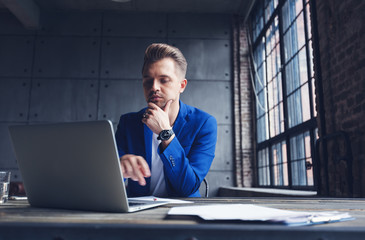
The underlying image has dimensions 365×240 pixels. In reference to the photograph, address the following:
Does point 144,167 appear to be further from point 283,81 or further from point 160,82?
point 283,81

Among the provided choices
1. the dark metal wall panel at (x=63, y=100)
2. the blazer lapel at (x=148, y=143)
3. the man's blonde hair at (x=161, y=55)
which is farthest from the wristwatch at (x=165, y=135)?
the dark metal wall panel at (x=63, y=100)

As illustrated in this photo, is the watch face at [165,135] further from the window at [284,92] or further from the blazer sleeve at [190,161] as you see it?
the window at [284,92]

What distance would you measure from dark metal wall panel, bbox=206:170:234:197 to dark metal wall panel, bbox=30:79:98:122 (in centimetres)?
272

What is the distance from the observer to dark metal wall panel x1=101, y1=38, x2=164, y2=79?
6723 mm

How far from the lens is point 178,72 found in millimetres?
1891

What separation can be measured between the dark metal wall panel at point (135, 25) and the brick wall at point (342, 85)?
412 cm

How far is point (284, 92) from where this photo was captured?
15.8ft

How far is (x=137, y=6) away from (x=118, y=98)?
1.98m

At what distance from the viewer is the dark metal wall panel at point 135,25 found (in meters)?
6.85

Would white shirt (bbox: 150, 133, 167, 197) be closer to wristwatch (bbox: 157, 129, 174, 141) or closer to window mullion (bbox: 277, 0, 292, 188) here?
wristwatch (bbox: 157, 129, 174, 141)

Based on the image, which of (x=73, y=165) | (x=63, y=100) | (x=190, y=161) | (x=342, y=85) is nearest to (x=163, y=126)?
(x=190, y=161)

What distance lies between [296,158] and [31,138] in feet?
13.6

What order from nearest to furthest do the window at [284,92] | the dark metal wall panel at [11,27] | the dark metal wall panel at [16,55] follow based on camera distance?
the window at [284,92]
the dark metal wall panel at [16,55]
the dark metal wall panel at [11,27]

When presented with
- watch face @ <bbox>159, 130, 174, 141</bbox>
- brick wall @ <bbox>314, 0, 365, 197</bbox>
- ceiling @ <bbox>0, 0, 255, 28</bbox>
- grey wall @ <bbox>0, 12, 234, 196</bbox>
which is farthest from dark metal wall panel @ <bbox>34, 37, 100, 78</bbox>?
watch face @ <bbox>159, 130, 174, 141</bbox>
